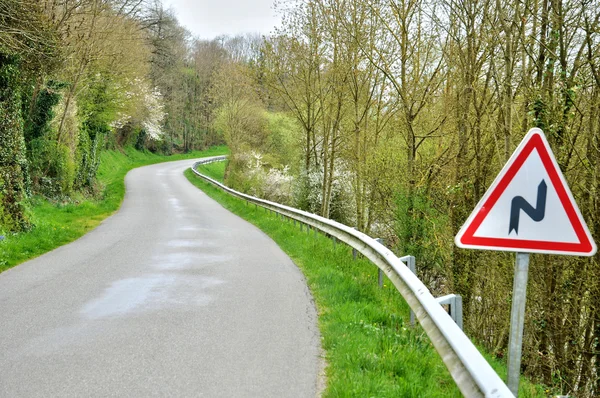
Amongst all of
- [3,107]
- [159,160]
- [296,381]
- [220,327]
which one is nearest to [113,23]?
[3,107]

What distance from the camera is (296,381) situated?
4.25 m

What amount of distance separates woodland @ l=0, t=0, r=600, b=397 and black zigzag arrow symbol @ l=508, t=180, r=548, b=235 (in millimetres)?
4196

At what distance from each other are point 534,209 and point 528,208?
0.11ft

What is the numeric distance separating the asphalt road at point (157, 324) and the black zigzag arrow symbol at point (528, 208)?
211 centimetres

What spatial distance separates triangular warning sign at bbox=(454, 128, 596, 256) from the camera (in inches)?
116

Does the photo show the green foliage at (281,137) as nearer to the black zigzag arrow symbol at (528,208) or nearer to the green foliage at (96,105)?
the green foliage at (96,105)

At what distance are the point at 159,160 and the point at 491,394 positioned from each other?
2473 inches

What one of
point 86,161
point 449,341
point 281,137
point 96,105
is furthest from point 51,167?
point 281,137

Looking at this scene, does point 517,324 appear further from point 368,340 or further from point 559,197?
point 368,340

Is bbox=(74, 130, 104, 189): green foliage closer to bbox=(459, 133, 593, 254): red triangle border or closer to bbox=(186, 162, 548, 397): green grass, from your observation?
bbox=(186, 162, 548, 397): green grass

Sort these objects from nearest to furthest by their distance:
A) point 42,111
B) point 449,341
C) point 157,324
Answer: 1. point 449,341
2. point 157,324
3. point 42,111

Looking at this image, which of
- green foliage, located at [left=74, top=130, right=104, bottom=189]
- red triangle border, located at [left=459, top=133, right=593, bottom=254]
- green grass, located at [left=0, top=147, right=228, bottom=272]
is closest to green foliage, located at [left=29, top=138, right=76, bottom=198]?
green grass, located at [left=0, top=147, right=228, bottom=272]

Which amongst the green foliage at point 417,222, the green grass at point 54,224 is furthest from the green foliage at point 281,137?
the green foliage at point 417,222

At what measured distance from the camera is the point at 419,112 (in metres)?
16.7
